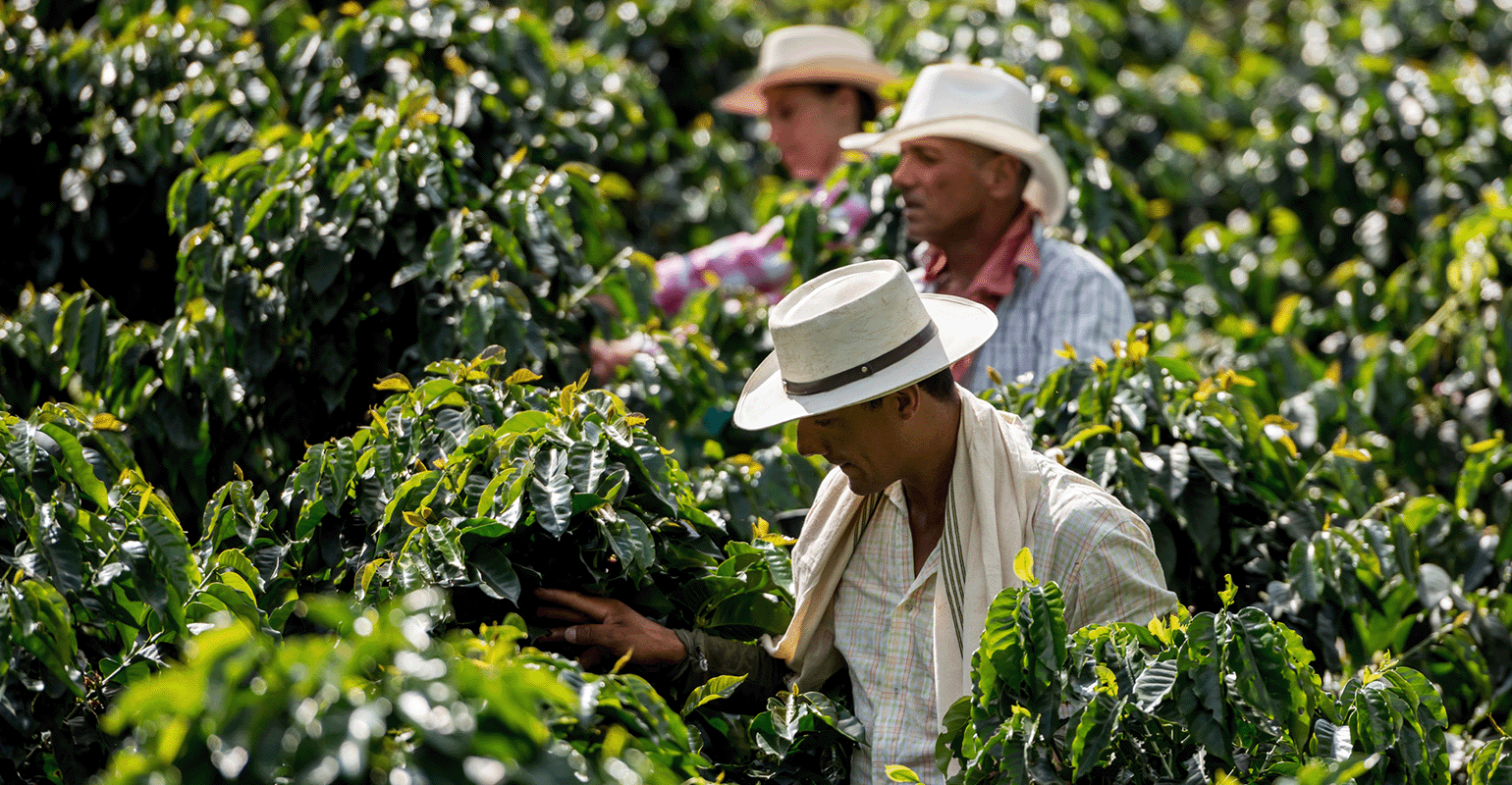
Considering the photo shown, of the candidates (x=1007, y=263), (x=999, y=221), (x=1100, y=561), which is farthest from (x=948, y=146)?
(x=1100, y=561)

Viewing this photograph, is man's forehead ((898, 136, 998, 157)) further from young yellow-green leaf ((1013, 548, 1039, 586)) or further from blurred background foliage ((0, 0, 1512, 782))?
young yellow-green leaf ((1013, 548, 1039, 586))

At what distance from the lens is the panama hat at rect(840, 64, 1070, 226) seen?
4246 mm

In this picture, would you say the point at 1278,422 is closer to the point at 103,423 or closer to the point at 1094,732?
the point at 1094,732

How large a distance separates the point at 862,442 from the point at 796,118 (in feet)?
10.4

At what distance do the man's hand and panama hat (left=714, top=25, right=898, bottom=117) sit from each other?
127 inches

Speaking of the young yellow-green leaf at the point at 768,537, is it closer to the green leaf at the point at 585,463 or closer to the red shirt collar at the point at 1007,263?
the green leaf at the point at 585,463

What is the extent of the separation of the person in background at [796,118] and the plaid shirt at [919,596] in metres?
2.38

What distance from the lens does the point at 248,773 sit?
1.65 metres

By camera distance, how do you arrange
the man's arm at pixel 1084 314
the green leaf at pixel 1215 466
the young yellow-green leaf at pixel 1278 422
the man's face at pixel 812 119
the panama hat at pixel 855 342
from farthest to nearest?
the man's face at pixel 812 119, the man's arm at pixel 1084 314, the young yellow-green leaf at pixel 1278 422, the green leaf at pixel 1215 466, the panama hat at pixel 855 342

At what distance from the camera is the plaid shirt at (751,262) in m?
4.93

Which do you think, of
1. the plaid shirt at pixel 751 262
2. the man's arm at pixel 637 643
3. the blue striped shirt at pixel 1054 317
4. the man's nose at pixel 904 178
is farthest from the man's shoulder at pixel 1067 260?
the man's arm at pixel 637 643

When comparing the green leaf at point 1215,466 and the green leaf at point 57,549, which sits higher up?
the green leaf at point 57,549

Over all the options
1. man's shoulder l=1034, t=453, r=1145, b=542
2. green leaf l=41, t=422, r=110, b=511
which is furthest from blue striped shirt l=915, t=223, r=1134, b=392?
green leaf l=41, t=422, r=110, b=511

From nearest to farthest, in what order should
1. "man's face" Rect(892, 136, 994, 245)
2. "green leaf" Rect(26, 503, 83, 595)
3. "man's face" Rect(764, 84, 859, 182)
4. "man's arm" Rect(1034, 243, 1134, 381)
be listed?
"green leaf" Rect(26, 503, 83, 595), "man's arm" Rect(1034, 243, 1134, 381), "man's face" Rect(892, 136, 994, 245), "man's face" Rect(764, 84, 859, 182)
